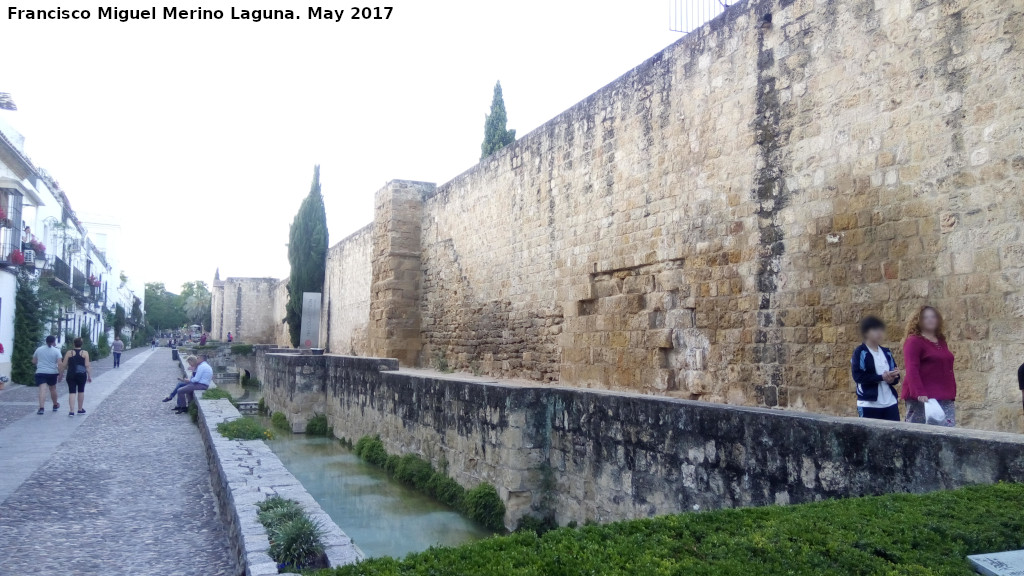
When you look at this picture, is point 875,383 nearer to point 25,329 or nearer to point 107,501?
point 107,501

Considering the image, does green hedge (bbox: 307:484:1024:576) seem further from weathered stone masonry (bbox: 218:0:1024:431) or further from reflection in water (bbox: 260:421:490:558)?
reflection in water (bbox: 260:421:490:558)

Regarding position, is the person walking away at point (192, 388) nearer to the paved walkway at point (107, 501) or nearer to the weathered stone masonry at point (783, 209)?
the paved walkway at point (107, 501)

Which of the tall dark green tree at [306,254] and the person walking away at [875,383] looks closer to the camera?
the person walking away at [875,383]

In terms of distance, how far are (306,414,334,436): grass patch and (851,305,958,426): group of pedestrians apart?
1073cm

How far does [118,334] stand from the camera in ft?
161

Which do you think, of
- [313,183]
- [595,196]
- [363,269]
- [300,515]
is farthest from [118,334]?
[300,515]

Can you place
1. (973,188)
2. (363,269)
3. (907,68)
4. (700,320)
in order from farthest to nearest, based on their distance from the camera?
(363,269), (700,320), (907,68), (973,188)

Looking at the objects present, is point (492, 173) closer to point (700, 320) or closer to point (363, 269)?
point (700, 320)

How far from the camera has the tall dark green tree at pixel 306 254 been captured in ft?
91.7

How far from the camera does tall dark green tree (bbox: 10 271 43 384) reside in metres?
19.2

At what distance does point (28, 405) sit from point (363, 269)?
9.14 meters

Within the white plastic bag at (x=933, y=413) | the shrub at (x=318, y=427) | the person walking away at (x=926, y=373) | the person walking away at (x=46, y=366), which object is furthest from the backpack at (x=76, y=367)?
the white plastic bag at (x=933, y=413)

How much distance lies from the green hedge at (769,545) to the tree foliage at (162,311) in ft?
341

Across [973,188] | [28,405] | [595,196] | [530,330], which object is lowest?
[28,405]
